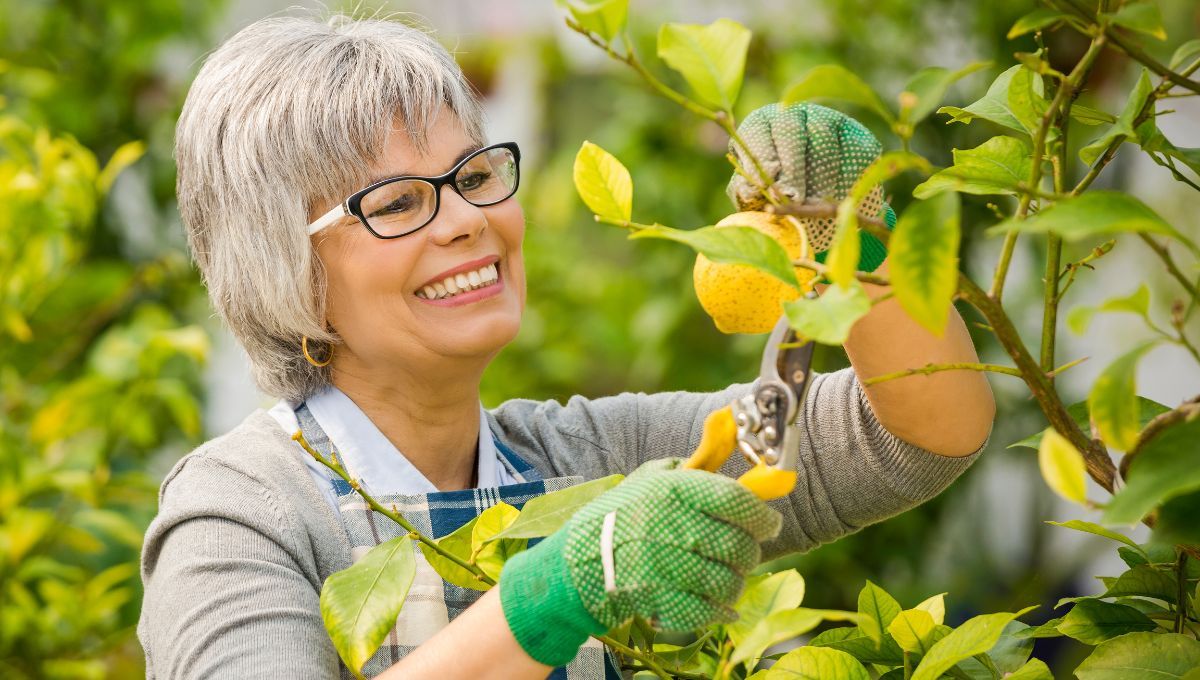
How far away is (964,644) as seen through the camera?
2.66ft

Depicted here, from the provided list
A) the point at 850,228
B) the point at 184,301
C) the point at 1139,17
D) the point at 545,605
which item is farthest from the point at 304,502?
the point at 184,301

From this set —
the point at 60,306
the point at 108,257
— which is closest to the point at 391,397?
the point at 60,306

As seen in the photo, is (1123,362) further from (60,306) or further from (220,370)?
(220,370)

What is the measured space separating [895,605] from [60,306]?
77.9 inches

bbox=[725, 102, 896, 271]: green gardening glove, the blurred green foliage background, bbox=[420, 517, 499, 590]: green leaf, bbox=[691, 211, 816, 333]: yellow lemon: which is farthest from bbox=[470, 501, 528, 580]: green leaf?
the blurred green foliage background

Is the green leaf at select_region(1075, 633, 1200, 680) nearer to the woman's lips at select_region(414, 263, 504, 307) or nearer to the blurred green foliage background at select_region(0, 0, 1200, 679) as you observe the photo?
the woman's lips at select_region(414, 263, 504, 307)

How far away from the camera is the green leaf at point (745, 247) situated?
72 cm

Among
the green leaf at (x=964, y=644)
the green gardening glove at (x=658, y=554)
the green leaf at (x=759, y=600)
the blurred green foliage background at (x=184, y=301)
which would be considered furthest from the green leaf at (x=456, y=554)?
the blurred green foliage background at (x=184, y=301)

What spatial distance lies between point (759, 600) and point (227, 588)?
0.53m

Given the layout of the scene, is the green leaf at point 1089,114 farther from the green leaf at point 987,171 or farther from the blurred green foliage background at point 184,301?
the blurred green foliage background at point 184,301

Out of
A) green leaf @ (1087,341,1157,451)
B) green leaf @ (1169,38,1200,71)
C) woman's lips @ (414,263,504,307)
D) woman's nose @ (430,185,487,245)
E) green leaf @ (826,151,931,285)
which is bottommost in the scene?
woman's lips @ (414,263,504,307)

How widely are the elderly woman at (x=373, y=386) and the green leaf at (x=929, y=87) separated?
57 centimetres

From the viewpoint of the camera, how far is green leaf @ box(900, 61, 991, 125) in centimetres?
62

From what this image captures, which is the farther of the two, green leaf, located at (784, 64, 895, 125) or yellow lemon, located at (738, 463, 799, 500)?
yellow lemon, located at (738, 463, 799, 500)
